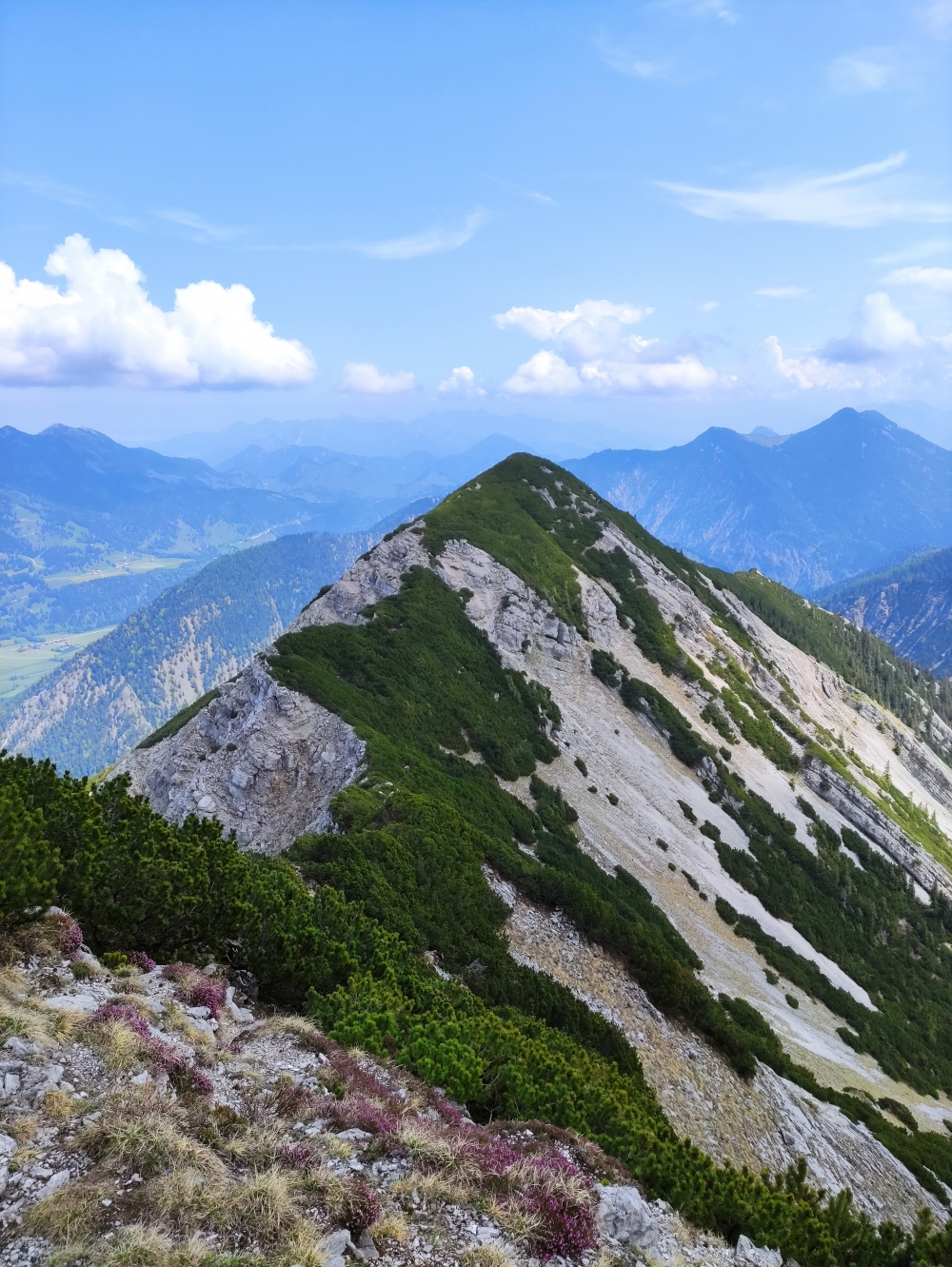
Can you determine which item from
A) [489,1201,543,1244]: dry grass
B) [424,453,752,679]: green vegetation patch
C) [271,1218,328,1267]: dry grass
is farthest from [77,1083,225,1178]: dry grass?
[424,453,752,679]: green vegetation patch

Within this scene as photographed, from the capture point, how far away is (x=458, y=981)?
2502 cm

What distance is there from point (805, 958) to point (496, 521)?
61.9m

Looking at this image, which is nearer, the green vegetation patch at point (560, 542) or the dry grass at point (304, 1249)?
the dry grass at point (304, 1249)

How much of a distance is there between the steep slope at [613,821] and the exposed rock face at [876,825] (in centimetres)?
33

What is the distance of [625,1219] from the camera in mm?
10648

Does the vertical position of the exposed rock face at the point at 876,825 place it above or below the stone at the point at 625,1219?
below

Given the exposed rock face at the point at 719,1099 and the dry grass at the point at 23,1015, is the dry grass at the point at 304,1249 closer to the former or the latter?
the dry grass at the point at 23,1015

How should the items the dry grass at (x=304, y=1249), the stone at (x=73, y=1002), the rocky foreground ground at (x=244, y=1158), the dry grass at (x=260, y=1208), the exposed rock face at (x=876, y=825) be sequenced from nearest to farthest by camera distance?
the dry grass at (x=304, y=1249), the rocky foreground ground at (x=244, y=1158), the dry grass at (x=260, y=1208), the stone at (x=73, y=1002), the exposed rock face at (x=876, y=825)

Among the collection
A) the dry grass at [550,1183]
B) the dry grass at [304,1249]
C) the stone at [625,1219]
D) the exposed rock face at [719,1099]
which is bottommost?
the exposed rock face at [719,1099]

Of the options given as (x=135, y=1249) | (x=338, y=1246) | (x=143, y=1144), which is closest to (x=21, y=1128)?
(x=143, y=1144)

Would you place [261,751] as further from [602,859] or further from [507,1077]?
[507,1077]

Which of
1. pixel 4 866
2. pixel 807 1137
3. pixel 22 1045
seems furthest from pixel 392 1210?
pixel 807 1137

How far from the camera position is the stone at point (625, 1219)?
10.5 metres

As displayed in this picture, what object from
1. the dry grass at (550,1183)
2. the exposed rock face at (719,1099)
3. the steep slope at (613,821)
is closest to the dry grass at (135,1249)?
the dry grass at (550,1183)
